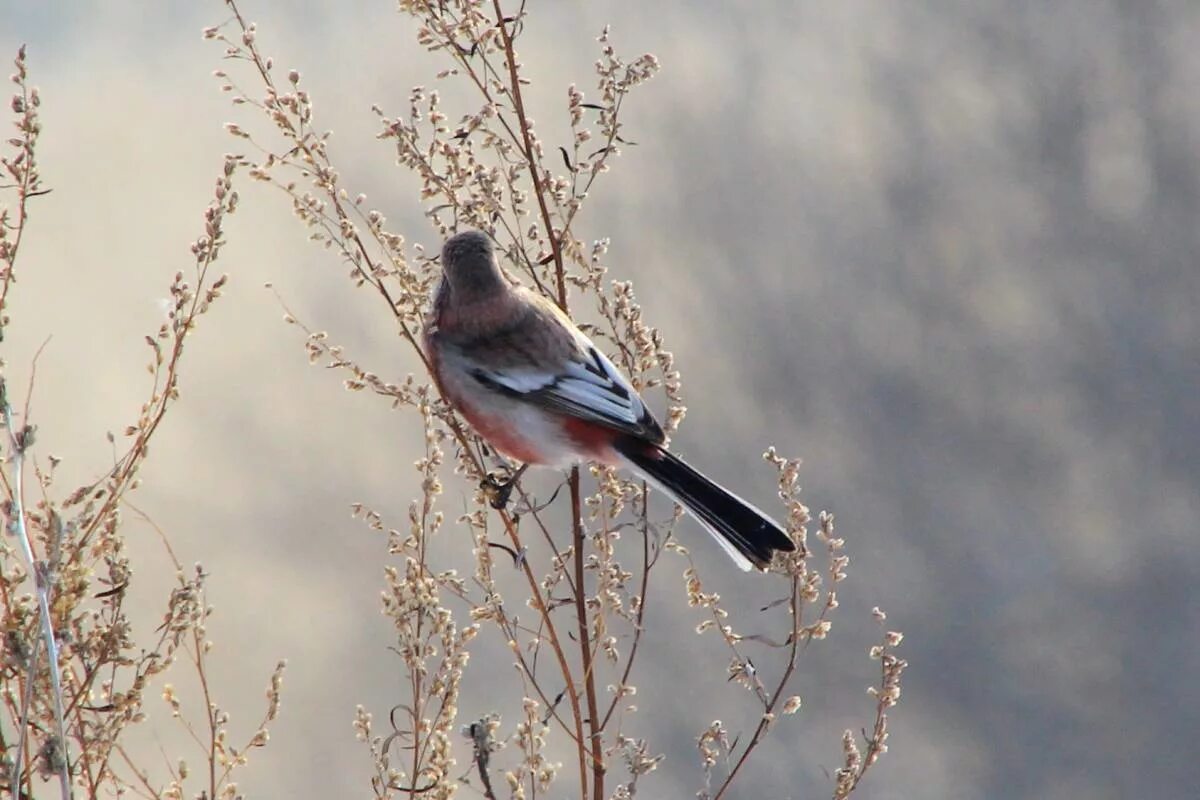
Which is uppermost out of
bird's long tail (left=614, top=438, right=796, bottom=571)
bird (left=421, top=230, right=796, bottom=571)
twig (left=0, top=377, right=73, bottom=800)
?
bird (left=421, top=230, right=796, bottom=571)

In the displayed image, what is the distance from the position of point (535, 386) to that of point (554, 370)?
45 mm

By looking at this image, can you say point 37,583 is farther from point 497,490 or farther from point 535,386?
point 535,386

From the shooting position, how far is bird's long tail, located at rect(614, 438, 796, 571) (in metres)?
1.71

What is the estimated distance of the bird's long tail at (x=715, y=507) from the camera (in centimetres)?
171

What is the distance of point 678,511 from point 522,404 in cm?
41

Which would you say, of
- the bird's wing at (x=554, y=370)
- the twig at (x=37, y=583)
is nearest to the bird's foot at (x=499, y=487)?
the bird's wing at (x=554, y=370)

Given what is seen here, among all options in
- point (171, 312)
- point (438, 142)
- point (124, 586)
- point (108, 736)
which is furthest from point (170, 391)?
point (438, 142)

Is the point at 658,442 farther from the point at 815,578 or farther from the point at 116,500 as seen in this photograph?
the point at 116,500

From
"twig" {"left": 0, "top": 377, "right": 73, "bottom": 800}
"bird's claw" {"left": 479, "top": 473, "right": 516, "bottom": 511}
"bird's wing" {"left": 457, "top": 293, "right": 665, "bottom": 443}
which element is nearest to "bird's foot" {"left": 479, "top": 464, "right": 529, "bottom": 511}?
"bird's claw" {"left": 479, "top": 473, "right": 516, "bottom": 511}

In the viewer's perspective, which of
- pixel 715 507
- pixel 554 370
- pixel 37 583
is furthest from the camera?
pixel 554 370

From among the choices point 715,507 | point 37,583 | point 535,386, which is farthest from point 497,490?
point 37,583

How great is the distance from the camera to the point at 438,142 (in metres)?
1.70

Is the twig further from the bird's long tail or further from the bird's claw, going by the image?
the bird's long tail

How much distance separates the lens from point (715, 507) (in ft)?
5.96
